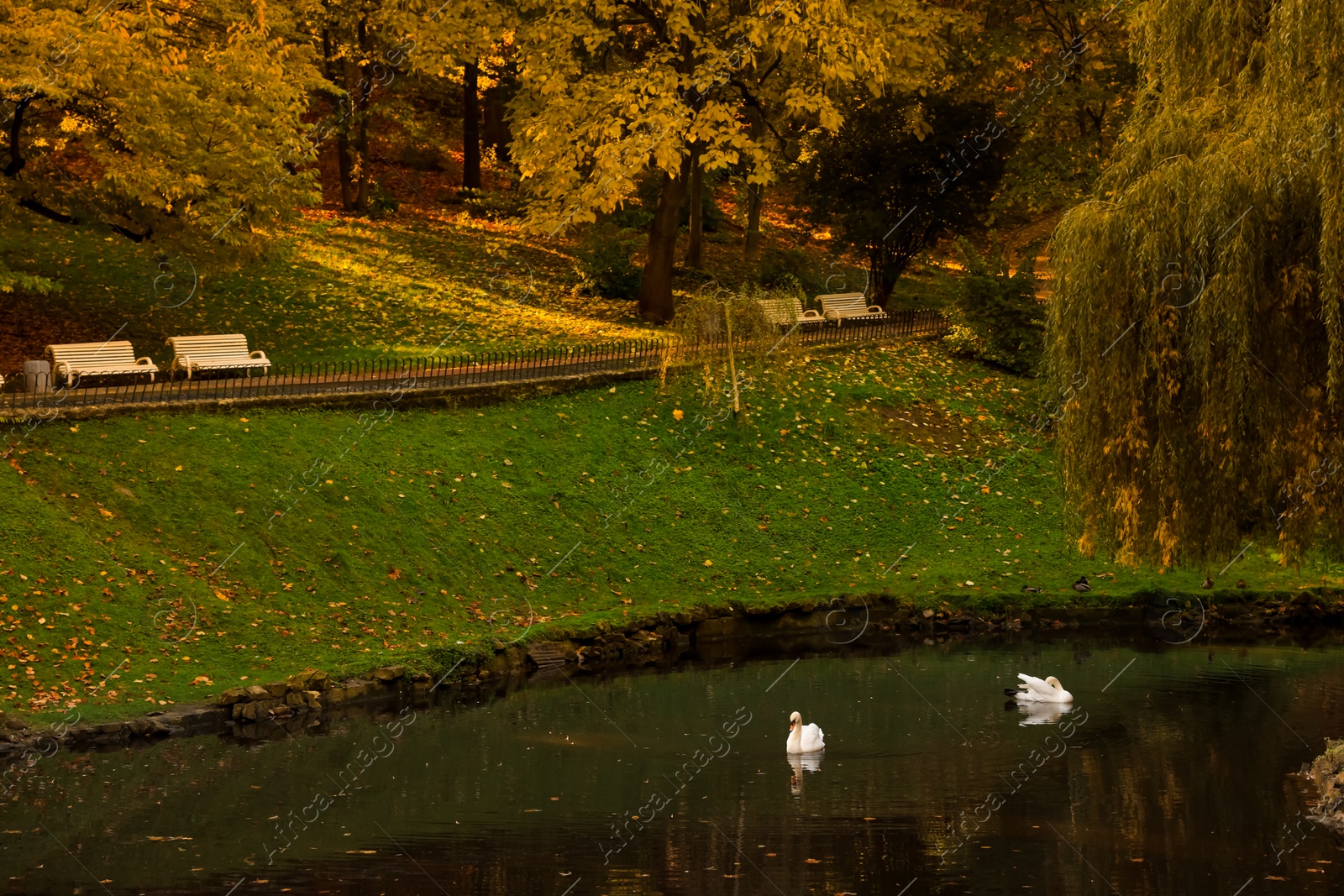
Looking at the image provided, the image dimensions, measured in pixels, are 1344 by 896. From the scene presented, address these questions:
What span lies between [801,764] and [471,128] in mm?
32619

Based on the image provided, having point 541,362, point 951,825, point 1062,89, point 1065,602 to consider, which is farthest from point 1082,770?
point 1062,89

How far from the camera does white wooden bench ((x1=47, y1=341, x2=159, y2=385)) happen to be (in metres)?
27.4

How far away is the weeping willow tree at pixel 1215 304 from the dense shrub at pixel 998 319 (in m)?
19.0

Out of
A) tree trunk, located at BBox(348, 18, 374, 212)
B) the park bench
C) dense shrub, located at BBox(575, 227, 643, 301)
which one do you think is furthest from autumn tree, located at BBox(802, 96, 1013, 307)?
tree trunk, located at BBox(348, 18, 374, 212)

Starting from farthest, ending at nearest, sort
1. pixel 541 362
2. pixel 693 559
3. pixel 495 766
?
pixel 541 362 → pixel 693 559 → pixel 495 766

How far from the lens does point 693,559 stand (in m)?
27.7

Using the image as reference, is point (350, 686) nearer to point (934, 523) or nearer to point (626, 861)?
point (626, 861)

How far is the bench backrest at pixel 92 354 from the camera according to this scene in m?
27.6

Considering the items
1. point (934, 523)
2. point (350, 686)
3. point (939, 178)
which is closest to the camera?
point (350, 686)

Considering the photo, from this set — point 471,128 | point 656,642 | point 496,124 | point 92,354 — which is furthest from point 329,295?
point 496,124

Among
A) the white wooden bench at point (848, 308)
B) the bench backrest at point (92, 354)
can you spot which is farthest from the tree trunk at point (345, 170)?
the bench backrest at point (92, 354)

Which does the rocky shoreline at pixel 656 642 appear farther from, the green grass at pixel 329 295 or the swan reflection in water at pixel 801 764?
the green grass at pixel 329 295

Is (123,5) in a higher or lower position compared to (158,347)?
higher

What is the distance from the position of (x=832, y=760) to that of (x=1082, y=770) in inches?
124
